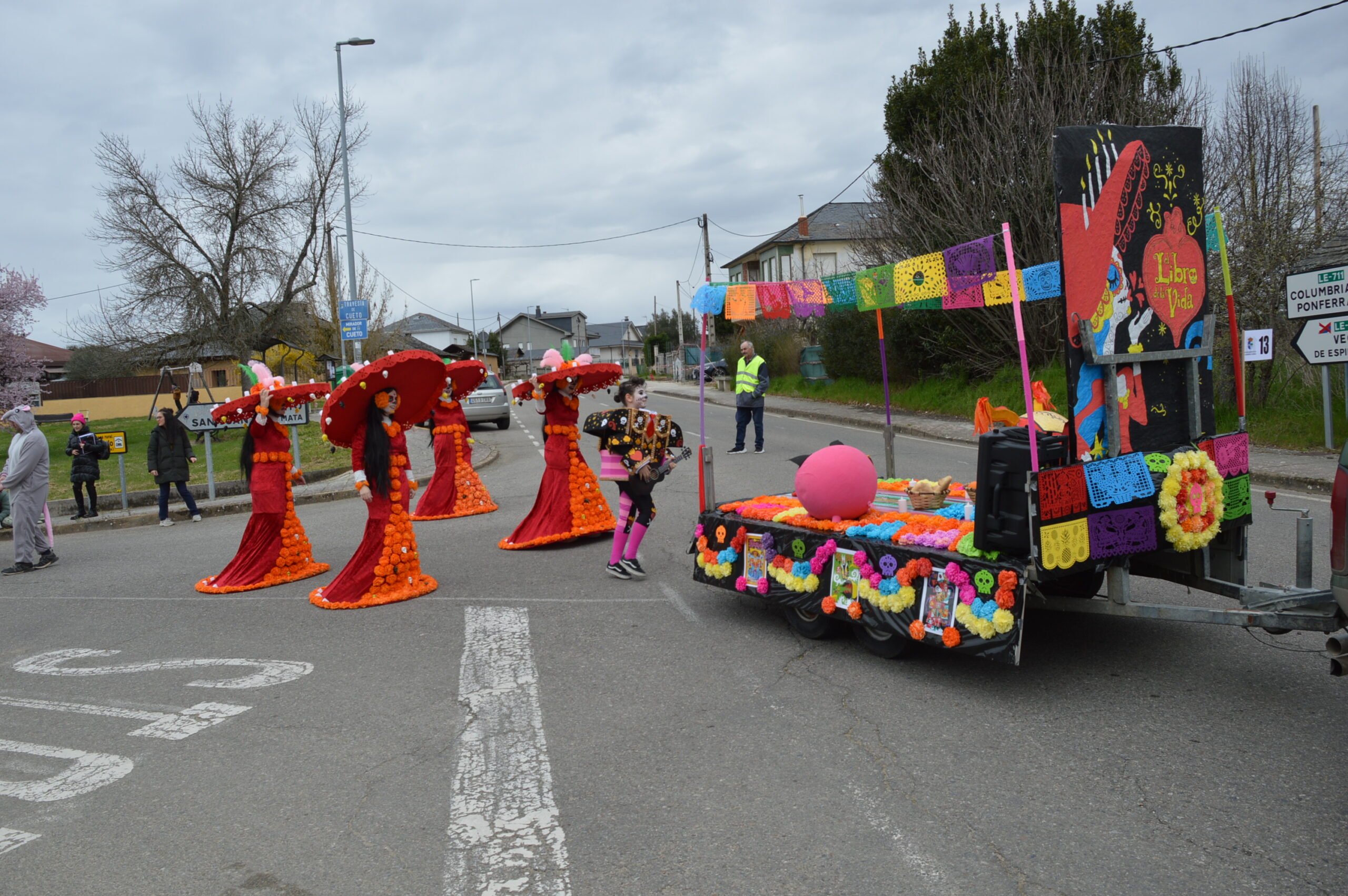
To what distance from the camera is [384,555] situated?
297 inches

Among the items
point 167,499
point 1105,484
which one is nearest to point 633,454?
point 1105,484

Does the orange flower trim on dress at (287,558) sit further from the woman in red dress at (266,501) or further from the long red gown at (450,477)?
the long red gown at (450,477)

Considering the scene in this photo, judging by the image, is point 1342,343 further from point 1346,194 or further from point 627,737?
point 627,737

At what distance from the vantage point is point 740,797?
3.74 m

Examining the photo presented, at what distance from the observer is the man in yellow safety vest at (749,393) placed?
49.7ft

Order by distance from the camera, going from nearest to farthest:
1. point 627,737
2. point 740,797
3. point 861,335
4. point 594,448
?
point 740,797 → point 627,737 → point 594,448 → point 861,335

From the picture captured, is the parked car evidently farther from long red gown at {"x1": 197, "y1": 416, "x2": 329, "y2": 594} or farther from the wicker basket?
the wicker basket

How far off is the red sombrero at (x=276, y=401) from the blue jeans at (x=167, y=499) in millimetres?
5390

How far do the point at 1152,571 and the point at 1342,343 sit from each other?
8110mm

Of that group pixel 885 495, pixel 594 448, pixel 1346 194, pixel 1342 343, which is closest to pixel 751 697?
pixel 885 495

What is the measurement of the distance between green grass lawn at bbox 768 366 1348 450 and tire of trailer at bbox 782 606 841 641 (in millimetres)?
2067

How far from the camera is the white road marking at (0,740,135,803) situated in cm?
419

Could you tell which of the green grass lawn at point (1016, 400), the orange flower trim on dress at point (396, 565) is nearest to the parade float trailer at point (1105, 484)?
the green grass lawn at point (1016, 400)

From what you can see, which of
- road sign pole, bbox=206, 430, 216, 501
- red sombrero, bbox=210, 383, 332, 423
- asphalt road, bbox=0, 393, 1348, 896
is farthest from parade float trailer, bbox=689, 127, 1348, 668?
road sign pole, bbox=206, 430, 216, 501
